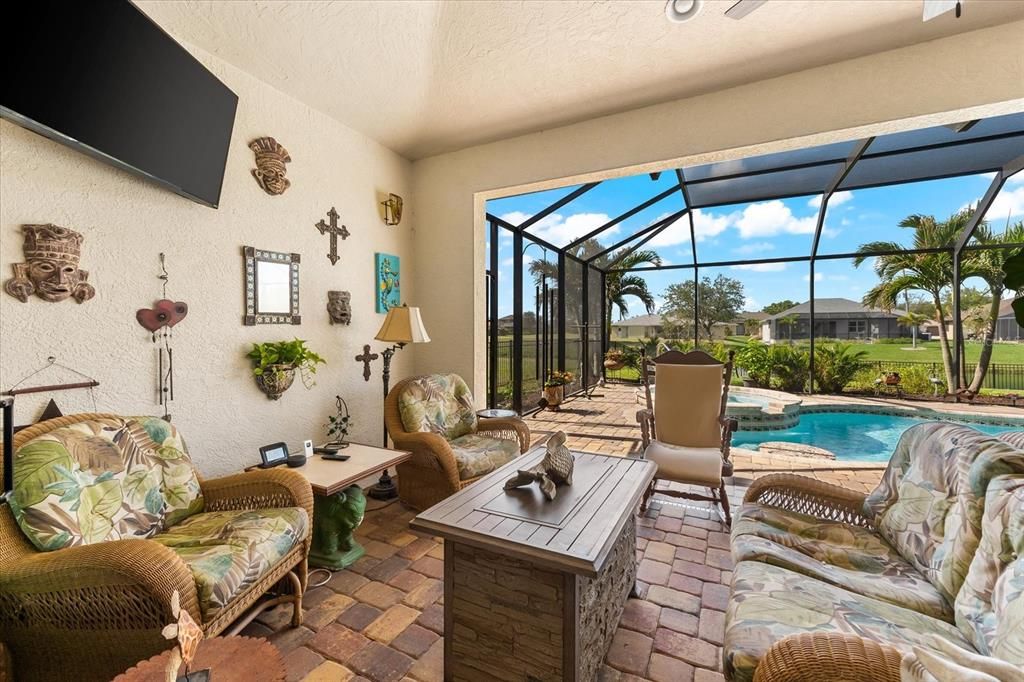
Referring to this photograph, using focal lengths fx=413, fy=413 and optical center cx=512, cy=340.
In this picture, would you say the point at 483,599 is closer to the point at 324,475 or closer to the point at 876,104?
the point at 324,475

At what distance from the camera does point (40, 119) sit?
→ 58.8 inches

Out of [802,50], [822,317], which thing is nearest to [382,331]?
[802,50]

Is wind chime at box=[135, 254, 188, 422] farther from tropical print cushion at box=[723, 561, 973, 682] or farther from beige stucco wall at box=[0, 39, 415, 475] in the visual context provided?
tropical print cushion at box=[723, 561, 973, 682]

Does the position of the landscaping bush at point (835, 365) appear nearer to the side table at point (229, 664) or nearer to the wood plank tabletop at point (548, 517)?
the wood plank tabletop at point (548, 517)

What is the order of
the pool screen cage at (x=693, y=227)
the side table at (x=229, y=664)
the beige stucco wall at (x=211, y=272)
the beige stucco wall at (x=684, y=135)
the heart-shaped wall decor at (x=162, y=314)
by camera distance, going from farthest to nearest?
the pool screen cage at (x=693, y=227) < the beige stucco wall at (x=684, y=135) < the heart-shaped wall decor at (x=162, y=314) < the beige stucco wall at (x=211, y=272) < the side table at (x=229, y=664)

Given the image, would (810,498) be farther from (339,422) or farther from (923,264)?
(923,264)

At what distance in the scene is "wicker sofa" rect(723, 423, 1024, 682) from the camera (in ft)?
3.23

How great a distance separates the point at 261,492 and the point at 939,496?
2.77m

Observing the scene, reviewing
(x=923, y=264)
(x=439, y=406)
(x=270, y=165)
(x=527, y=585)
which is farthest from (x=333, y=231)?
(x=923, y=264)

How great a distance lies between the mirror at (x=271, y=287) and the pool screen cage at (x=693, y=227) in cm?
231

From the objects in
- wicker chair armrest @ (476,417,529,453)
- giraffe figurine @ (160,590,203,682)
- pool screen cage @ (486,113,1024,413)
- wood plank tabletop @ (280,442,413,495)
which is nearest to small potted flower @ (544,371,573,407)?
pool screen cage @ (486,113,1024,413)

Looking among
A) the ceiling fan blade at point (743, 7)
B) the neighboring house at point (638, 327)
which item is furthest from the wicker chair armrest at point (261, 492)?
the neighboring house at point (638, 327)

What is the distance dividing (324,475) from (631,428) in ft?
13.1

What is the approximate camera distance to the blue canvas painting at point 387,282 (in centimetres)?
365
